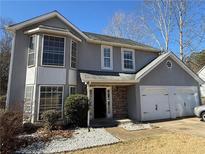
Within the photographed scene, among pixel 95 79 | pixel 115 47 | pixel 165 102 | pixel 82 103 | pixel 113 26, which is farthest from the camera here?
pixel 113 26

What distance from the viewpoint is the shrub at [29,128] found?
993 cm

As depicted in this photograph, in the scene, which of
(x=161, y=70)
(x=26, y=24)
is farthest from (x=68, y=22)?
(x=161, y=70)

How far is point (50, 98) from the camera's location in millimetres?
11242

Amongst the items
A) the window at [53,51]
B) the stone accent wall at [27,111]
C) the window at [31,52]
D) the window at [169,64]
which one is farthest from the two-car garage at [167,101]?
the window at [31,52]

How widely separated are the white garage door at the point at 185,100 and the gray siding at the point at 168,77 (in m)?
0.60

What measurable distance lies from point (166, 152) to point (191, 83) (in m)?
11.8

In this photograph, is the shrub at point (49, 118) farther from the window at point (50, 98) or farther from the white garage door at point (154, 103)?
the white garage door at point (154, 103)

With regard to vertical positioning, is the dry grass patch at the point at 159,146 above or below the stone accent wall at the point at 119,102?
below

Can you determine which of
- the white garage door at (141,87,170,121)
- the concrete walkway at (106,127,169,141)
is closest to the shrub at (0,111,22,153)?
the concrete walkway at (106,127,169,141)

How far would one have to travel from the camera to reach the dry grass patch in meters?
6.80

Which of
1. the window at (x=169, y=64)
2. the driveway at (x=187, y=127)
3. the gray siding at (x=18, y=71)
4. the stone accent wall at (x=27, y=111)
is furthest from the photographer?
the window at (x=169, y=64)

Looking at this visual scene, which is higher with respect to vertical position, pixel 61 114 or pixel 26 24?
pixel 26 24

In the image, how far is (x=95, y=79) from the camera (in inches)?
458

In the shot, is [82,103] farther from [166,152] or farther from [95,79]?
[166,152]
